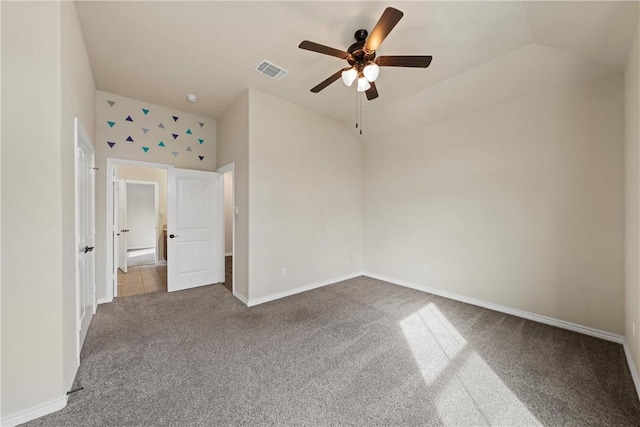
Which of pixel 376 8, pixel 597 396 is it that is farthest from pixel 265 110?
pixel 597 396

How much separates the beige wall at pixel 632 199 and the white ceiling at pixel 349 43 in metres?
0.32

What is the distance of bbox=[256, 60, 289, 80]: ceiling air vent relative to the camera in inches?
114

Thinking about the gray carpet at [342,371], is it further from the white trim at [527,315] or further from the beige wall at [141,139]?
the beige wall at [141,139]

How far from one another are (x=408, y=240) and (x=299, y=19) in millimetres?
3551

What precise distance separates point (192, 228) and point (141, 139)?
161 centimetres

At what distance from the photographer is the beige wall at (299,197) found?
358cm

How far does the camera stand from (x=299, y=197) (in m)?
4.06

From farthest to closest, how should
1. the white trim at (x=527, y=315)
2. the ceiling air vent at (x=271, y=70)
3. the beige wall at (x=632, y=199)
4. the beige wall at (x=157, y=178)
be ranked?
1. the beige wall at (x=157, y=178)
2. the ceiling air vent at (x=271, y=70)
3. the white trim at (x=527, y=315)
4. the beige wall at (x=632, y=199)

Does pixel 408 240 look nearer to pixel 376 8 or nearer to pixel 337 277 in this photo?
pixel 337 277

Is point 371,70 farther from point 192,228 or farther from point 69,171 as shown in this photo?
point 192,228

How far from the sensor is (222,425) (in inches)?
60.6

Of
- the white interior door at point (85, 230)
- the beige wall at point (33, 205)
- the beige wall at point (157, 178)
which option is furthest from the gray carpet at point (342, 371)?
the beige wall at point (157, 178)

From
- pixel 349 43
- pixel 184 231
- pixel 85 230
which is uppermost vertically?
pixel 349 43

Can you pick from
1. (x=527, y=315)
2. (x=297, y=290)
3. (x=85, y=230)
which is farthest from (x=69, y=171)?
(x=527, y=315)
